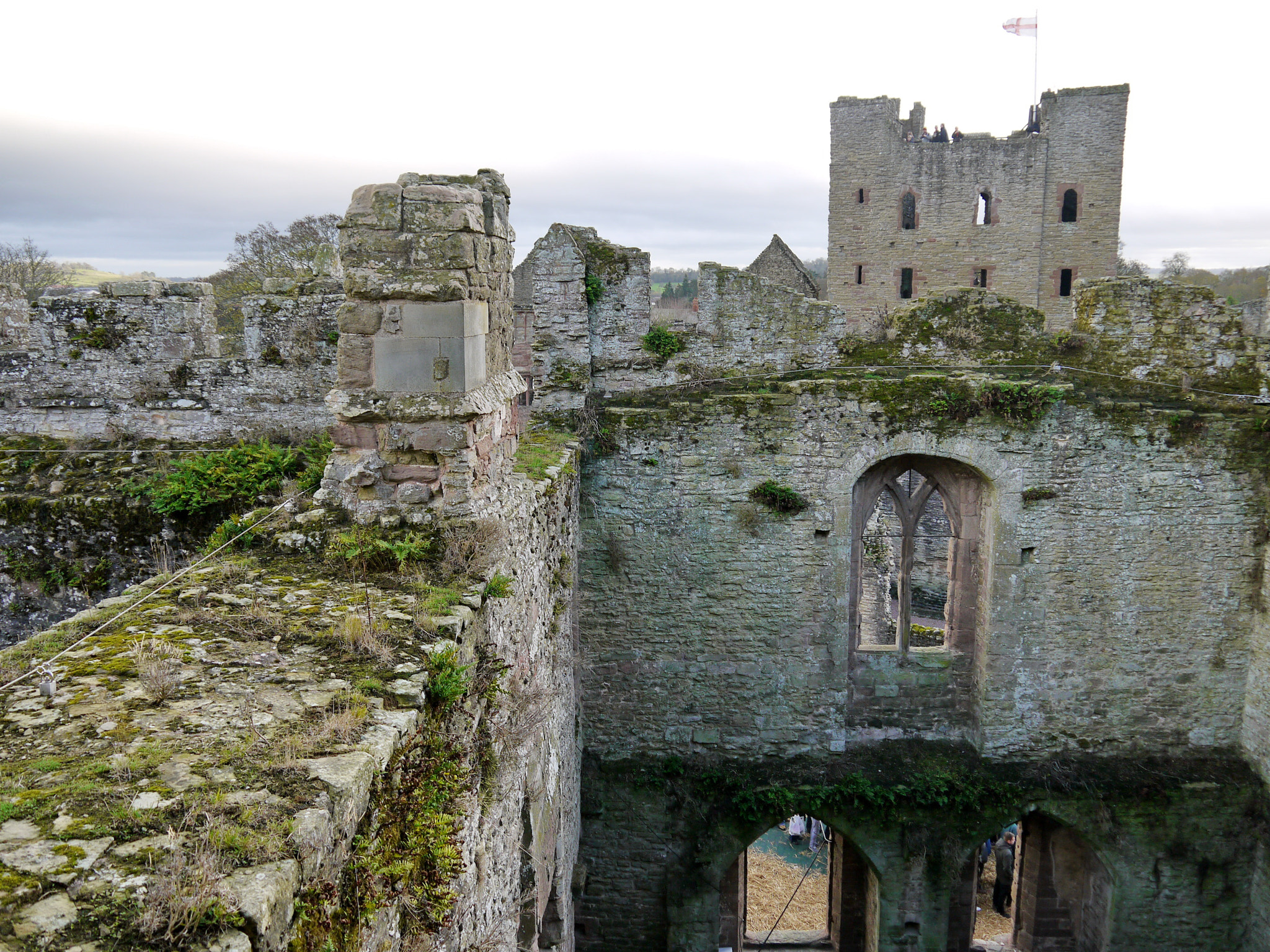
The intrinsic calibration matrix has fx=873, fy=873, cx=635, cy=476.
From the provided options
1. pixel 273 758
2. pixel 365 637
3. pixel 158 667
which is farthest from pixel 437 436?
pixel 273 758

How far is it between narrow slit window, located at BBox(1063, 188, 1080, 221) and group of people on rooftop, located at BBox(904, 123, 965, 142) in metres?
3.41

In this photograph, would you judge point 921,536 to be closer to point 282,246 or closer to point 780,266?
point 780,266

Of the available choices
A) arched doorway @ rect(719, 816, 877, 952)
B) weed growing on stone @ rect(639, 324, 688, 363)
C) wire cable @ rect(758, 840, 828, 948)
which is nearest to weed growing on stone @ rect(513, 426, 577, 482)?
weed growing on stone @ rect(639, 324, 688, 363)

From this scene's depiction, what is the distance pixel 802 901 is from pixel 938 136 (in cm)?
2132

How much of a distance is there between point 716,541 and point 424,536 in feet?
18.4

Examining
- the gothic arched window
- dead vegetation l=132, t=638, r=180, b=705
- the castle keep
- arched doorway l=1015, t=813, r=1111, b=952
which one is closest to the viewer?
dead vegetation l=132, t=638, r=180, b=705

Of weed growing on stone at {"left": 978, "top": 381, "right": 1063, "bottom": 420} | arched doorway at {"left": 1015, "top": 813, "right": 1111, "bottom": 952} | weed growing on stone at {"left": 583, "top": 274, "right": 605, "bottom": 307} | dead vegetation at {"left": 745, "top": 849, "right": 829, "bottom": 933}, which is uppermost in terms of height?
weed growing on stone at {"left": 583, "top": 274, "right": 605, "bottom": 307}

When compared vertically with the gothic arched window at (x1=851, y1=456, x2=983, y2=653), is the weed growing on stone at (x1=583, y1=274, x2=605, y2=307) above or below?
above

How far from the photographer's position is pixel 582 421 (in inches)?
408

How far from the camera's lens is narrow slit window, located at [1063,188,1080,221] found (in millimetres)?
25125

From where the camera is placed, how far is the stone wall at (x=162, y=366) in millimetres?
9562

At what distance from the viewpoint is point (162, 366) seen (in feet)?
31.7

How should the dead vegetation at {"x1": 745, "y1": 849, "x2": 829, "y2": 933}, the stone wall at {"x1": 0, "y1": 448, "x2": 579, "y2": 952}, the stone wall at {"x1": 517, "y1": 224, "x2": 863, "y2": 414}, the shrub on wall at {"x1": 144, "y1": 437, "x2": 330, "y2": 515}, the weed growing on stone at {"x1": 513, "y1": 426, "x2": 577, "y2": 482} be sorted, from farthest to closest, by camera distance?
the dead vegetation at {"x1": 745, "y1": 849, "x2": 829, "y2": 933}, the stone wall at {"x1": 517, "y1": 224, "x2": 863, "y2": 414}, the shrub on wall at {"x1": 144, "y1": 437, "x2": 330, "y2": 515}, the weed growing on stone at {"x1": 513, "y1": 426, "x2": 577, "y2": 482}, the stone wall at {"x1": 0, "y1": 448, "x2": 579, "y2": 952}

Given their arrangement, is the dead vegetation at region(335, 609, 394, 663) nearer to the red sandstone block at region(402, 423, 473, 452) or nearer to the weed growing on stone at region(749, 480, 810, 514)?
the red sandstone block at region(402, 423, 473, 452)
